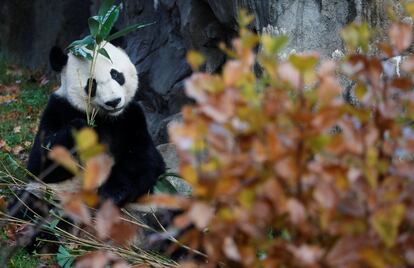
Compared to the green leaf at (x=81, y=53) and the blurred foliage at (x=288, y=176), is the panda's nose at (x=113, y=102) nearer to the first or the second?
the green leaf at (x=81, y=53)

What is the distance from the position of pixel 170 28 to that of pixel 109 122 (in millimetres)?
2645

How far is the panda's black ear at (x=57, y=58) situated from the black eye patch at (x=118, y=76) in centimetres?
35

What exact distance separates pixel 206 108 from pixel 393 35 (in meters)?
0.55

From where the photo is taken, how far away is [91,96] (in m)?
4.79

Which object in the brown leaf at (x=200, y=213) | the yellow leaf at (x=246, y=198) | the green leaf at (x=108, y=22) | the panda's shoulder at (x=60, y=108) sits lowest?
the panda's shoulder at (x=60, y=108)

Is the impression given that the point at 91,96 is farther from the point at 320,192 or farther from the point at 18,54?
the point at 18,54

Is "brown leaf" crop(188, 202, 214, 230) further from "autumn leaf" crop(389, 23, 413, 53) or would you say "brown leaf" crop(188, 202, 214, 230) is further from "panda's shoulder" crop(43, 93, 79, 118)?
"panda's shoulder" crop(43, 93, 79, 118)

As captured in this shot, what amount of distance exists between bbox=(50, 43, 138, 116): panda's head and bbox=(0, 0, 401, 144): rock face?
3.31 ft

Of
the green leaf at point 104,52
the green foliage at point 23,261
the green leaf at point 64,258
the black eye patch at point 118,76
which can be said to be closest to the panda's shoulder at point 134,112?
the black eye patch at point 118,76

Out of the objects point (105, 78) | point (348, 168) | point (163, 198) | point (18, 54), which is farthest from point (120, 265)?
point (18, 54)

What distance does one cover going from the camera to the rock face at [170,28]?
15.5 ft

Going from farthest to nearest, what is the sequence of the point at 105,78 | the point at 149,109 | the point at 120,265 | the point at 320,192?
the point at 149,109
the point at 105,78
the point at 120,265
the point at 320,192

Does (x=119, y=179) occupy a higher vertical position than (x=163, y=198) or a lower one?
lower

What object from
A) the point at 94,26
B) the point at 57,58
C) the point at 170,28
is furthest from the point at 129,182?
the point at 170,28
